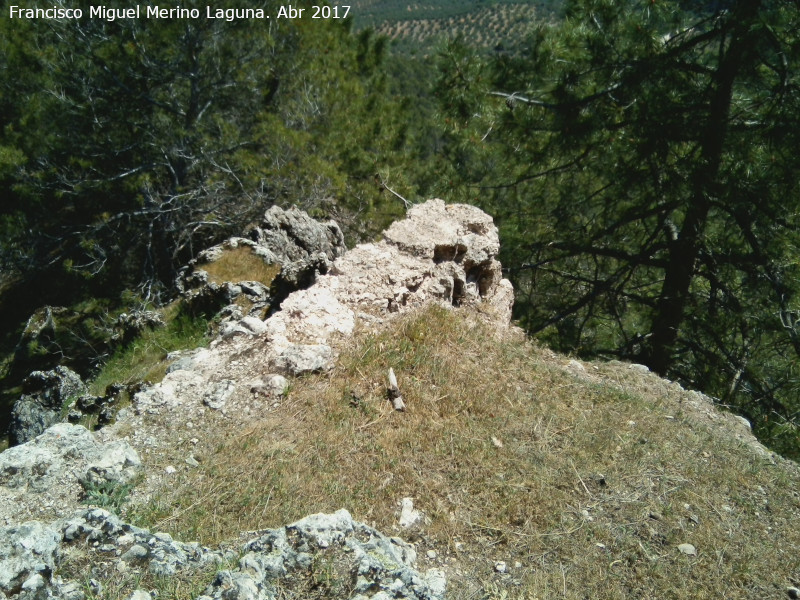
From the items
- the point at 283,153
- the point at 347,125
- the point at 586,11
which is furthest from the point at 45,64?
the point at 586,11

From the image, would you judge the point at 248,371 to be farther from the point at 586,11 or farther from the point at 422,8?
the point at 422,8

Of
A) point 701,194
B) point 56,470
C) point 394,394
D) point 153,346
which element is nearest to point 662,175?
point 701,194

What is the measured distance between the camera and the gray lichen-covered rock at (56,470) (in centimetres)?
338

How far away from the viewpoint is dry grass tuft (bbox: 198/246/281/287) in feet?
24.7

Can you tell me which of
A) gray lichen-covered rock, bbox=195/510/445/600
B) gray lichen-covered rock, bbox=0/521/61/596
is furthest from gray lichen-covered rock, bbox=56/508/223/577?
gray lichen-covered rock, bbox=195/510/445/600

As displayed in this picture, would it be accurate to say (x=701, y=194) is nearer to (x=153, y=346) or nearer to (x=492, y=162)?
(x=492, y=162)

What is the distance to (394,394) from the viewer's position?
4.48 m

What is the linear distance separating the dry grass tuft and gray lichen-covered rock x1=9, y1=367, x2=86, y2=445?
1.78 m

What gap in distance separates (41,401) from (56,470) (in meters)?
3.77

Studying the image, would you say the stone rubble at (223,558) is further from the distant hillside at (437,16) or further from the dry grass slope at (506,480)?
the distant hillside at (437,16)

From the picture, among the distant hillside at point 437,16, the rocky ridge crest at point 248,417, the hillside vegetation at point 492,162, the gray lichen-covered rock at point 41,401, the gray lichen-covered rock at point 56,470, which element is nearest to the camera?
the rocky ridge crest at point 248,417

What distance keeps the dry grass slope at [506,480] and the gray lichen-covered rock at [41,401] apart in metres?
3.15

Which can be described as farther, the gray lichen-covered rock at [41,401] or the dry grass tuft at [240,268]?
the dry grass tuft at [240,268]

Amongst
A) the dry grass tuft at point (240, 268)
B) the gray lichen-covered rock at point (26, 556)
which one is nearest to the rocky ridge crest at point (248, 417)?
the gray lichen-covered rock at point (26, 556)
